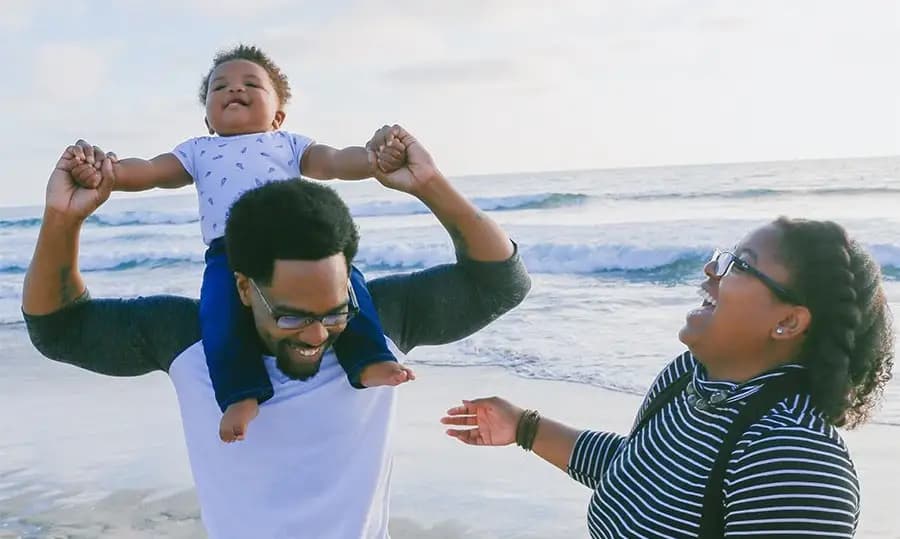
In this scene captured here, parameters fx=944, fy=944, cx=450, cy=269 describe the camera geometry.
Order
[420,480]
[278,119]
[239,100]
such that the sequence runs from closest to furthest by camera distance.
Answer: [239,100] < [278,119] < [420,480]

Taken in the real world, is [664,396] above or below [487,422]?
above

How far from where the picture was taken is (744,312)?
2242mm

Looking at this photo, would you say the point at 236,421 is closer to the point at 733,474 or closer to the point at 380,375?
the point at 380,375

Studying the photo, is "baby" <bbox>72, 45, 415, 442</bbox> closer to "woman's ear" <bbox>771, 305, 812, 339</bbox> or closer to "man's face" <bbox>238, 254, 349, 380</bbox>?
"man's face" <bbox>238, 254, 349, 380</bbox>

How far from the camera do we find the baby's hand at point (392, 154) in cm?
230

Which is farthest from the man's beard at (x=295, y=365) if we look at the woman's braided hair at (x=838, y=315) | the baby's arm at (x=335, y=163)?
the woman's braided hair at (x=838, y=315)

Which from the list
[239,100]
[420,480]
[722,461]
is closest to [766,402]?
[722,461]

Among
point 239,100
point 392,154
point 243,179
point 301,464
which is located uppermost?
point 239,100

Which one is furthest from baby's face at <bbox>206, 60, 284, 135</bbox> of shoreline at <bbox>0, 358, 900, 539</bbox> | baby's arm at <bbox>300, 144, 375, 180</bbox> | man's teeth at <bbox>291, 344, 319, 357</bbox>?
shoreline at <bbox>0, 358, 900, 539</bbox>

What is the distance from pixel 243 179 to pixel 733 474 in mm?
1677

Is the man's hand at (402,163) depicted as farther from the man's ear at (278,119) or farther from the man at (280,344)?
the man's ear at (278,119)

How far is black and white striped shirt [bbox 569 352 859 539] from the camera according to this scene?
1.91 meters

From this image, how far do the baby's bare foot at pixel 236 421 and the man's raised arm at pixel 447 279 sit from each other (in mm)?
474

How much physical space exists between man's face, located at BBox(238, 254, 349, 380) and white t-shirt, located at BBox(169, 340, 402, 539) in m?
0.11
